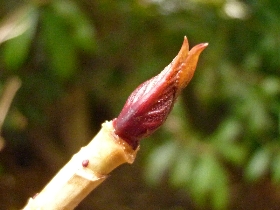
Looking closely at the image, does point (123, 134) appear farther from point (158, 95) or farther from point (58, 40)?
point (58, 40)

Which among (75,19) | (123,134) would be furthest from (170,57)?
(123,134)

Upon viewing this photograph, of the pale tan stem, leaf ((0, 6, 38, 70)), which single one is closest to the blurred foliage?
leaf ((0, 6, 38, 70))

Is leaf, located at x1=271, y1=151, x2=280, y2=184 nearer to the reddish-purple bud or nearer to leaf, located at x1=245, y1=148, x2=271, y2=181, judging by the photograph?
leaf, located at x1=245, y1=148, x2=271, y2=181

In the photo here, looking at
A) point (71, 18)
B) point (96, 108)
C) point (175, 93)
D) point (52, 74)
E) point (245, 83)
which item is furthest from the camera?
point (96, 108)

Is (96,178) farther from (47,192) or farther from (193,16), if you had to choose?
(193,16)

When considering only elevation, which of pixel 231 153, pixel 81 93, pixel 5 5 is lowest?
pixel 231 153

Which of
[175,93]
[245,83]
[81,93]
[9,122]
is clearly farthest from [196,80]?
[175,93]

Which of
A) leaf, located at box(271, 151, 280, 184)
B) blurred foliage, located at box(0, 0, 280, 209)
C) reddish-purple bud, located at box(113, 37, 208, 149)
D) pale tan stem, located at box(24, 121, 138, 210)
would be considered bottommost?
leaf, located at box(271, 151, 280, 184)
